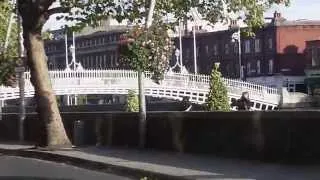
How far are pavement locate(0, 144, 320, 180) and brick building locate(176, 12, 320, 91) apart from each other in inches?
3019

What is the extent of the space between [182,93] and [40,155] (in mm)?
49171

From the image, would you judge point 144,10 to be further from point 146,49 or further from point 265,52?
point 265,52

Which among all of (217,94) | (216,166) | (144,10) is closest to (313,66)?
(217,94)

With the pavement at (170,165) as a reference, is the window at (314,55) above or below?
above

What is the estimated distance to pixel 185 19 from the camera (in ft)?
78.8

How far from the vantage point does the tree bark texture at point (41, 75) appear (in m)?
22.8

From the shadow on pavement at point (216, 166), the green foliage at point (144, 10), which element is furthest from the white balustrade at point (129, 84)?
the shadow on pavement at point (216, 166)

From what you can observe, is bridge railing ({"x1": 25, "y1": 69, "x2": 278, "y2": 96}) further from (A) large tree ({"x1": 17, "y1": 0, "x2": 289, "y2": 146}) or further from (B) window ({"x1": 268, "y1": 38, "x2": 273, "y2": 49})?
(A) large tree ({"x1": 17, "y1": 0, "x2": 289, "y2": 146})

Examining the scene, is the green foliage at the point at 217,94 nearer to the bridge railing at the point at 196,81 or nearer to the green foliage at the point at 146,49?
the green foliage at the point at 146,49

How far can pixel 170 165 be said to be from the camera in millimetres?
16562

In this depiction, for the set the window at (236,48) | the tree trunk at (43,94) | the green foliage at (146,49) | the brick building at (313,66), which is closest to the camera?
the green foliage at (146,49)

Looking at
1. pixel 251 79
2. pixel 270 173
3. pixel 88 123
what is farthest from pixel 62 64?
pixel 270 173

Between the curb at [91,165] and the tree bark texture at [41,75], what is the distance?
842 mm

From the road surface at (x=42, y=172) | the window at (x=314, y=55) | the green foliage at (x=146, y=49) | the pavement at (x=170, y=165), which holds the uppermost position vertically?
the window at (x=314, y=55)
